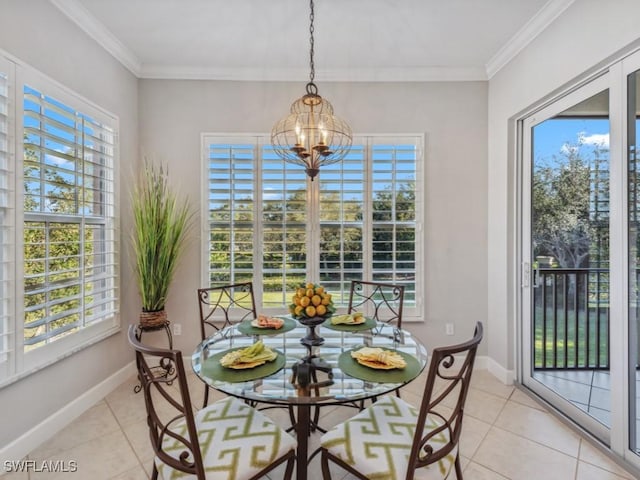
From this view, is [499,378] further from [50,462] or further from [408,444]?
[50,462]

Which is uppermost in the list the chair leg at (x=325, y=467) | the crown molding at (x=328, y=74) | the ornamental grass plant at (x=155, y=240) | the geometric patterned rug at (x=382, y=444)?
the crown molding at (x=328, y=74)

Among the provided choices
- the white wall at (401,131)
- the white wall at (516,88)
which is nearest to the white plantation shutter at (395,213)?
the white wall at (401,131)

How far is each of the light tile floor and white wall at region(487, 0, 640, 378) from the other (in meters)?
0.62

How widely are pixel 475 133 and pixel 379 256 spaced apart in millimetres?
1522

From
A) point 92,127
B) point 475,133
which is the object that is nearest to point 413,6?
point 475,133

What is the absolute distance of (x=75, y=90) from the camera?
229 centimetres

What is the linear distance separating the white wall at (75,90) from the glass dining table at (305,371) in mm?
1209

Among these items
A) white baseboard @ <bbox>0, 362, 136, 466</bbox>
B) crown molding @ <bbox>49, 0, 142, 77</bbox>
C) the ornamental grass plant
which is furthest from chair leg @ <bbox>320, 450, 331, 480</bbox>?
crown molding @ <bbox>49, 0, 142, 77</bbox>

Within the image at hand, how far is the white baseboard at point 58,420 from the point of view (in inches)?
72.1

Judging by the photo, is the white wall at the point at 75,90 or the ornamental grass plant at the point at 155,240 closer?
the white wall at the point at 75,90

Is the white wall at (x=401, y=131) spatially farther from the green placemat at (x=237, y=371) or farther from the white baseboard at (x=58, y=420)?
the green placemat at (x=237, y=371)

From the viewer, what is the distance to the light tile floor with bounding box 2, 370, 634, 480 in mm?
1755

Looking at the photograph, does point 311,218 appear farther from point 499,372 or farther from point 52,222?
point 499,372

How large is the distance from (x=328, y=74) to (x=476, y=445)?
3199 mm
